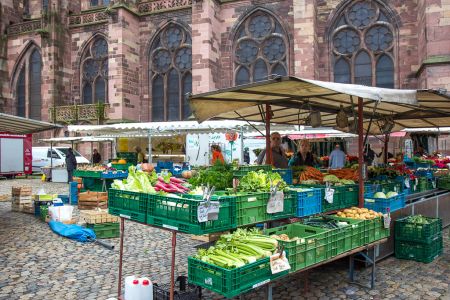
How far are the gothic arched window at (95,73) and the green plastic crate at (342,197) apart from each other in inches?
860

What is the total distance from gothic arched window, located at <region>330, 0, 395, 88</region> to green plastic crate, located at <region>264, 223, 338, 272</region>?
1644 cm

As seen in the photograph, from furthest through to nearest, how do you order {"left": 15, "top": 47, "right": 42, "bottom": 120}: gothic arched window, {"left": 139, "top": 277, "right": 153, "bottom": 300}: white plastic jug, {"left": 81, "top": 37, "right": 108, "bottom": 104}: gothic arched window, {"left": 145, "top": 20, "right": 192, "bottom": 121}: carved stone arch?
1. {"left": 15, "top": 47, "right": 42, "bottom": 120}: gothic arched window
2. {"left": 81, "top": 37, "right": 108, "bottom": 104}: gothic arched window
3. {"left": 145, "top": 20, "right": 192, "bottom": 121}: carved stone arch
4. {"left": 139, "top": 277, "right": 153, "bottom": 300}: white plastic jug

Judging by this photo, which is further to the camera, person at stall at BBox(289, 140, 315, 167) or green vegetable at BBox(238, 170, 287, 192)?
person at stall at BBox(289, 140, 315, 167)

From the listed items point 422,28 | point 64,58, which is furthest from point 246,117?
point 64,58

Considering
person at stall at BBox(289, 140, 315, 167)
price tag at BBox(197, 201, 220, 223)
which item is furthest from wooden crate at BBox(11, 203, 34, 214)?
price tag at BBox(197, 201, 220, 223)

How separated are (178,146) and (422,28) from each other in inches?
526

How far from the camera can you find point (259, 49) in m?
21.7

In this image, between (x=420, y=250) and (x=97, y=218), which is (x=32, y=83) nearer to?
(x=97, y=218)

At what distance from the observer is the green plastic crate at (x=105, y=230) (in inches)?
325

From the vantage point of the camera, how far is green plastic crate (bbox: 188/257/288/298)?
135 inches

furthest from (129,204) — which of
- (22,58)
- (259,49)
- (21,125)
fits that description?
(22,58)

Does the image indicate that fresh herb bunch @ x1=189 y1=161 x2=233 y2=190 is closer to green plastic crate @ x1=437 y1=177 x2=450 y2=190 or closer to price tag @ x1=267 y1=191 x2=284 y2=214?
price tag @ x1=267 y1=191 x2=284 y2=214

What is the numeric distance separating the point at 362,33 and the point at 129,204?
18.1m

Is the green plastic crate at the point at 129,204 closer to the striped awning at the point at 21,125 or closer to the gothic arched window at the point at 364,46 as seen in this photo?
the striped awning at the point at 21,125
